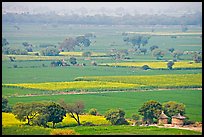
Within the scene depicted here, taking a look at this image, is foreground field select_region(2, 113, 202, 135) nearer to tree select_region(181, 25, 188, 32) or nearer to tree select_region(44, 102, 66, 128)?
tree select_region(44, 102, 66, 128)

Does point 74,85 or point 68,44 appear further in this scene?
point 68,44

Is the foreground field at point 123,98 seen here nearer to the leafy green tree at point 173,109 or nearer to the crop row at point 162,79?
the leafy green tree at point 173,109

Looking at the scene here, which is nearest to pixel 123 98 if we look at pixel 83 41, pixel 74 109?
pixel 74 109

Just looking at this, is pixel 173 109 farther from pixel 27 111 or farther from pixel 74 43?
pixel 74 43

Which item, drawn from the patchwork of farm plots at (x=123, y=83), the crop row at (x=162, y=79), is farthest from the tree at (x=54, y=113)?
the crop row at (x=162, y=79)

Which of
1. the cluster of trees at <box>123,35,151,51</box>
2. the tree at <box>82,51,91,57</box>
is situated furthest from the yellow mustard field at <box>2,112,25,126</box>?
the cluster of trees at <box>123,35,151,51</box>

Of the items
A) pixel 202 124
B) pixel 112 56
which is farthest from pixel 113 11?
pixel 202 124
